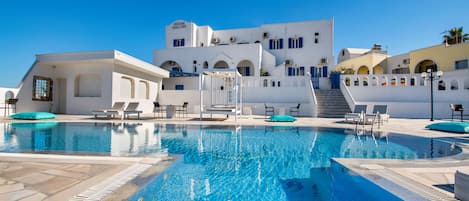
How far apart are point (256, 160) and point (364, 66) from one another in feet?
94.0

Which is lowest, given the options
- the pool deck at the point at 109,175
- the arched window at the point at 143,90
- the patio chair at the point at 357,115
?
the pool deck at the point at 109,175

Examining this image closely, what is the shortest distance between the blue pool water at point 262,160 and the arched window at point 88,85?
10.1 m

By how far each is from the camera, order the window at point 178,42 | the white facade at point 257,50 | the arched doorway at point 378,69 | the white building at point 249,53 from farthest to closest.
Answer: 1. the window at point 178,42
2. the arched doorway at point 378,69
3. the white facade at point 257,50
4. the white building at point 249,53

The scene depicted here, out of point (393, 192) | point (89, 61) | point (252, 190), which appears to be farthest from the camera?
point (89, 61)

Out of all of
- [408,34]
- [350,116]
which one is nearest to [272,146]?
[350,116]

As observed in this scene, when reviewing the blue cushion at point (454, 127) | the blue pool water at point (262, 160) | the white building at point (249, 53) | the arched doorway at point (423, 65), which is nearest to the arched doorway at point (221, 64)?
the white building at point (249, 53)

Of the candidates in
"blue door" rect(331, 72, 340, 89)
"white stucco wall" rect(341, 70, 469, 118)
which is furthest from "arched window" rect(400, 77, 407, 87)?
"blue door" rect(331, 72, 340, 89)

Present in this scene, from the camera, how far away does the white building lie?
23.5 meters

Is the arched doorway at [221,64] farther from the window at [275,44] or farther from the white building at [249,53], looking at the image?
the window at [275,44]

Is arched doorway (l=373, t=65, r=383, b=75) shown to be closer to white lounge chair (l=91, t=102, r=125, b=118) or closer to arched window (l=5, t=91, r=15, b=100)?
white lounge chair (l=91, t=102, r=125, b=118)

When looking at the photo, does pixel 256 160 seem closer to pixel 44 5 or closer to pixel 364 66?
pixel 44 5

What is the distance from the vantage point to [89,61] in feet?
48.2

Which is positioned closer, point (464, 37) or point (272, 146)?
point (272, 146)

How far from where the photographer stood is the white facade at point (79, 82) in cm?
1434
